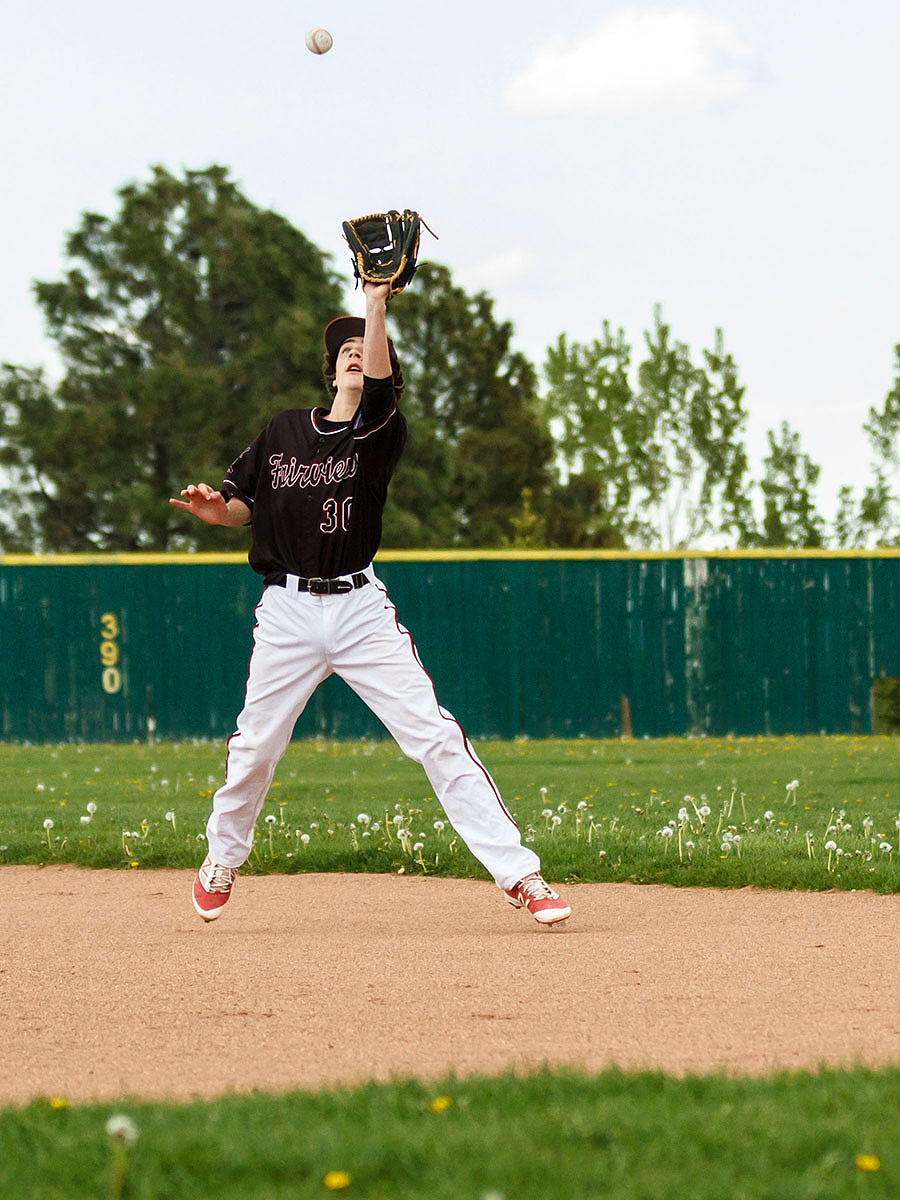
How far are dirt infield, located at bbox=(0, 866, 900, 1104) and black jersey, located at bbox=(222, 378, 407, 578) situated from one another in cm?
140

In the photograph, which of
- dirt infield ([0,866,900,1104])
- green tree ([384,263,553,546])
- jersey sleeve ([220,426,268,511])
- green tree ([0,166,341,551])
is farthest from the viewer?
green tree ([384,263,553,546])

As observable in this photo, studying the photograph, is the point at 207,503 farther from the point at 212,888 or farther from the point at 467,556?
the point at 467,556

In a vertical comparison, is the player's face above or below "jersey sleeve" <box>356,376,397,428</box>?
above

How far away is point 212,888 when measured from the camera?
554 centimetres

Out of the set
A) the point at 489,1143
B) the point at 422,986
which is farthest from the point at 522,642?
the point at 489,1143

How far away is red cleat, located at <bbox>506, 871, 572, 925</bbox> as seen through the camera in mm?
5270

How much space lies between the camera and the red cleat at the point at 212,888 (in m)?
5.54

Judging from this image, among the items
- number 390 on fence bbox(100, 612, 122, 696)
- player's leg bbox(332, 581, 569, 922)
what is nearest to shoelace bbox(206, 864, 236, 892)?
player's leg bbox(332, 581, 569, 922)

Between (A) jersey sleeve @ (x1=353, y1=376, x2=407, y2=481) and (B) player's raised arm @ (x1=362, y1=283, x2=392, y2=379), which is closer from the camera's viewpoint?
(B) player's raised arm @ (x1=362, y1=283, x2=392, y2=379)

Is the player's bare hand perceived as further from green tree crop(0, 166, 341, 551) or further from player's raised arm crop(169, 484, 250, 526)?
green tree crop(0, 166, 341, 551)

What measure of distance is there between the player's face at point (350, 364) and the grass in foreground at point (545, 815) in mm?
2408

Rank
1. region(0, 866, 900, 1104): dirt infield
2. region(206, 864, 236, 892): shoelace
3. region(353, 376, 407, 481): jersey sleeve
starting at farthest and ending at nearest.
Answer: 1. region(206, 864, 236, 892): shoelace
2. region(353, 376, 407, 481): jersey sleeve
3. region(0, 866, 900, 1104): dirt infield

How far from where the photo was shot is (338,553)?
5.36 metres

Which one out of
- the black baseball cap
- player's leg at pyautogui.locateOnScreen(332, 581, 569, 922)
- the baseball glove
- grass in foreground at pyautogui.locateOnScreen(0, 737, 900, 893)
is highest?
the baseball glove
